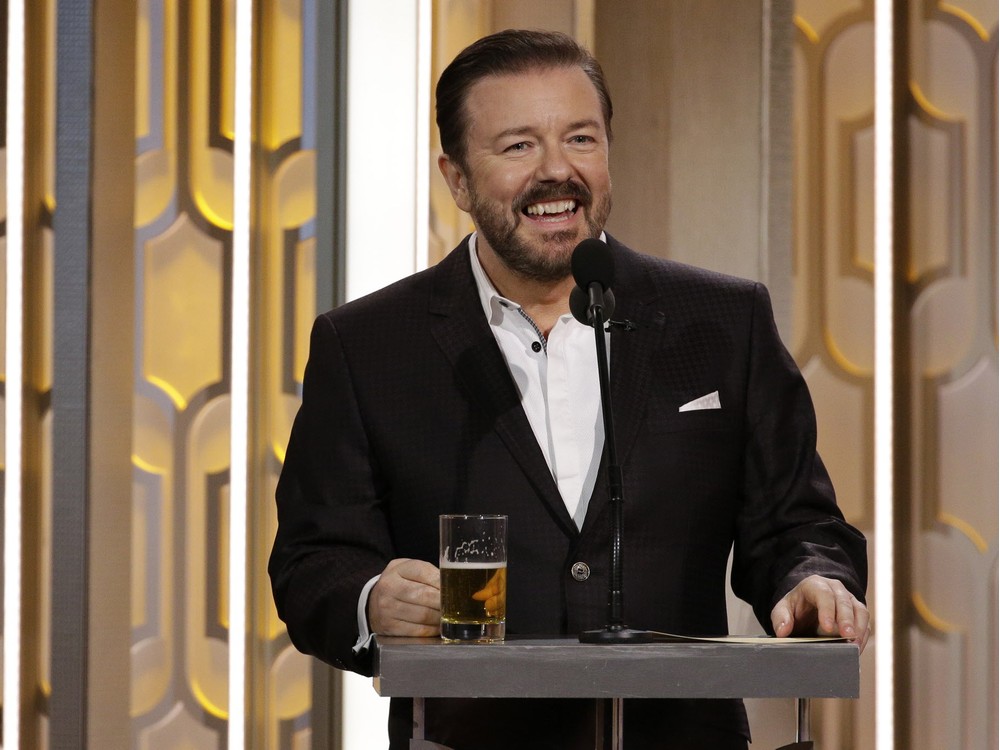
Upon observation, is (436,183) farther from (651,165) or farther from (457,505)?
(457,505)

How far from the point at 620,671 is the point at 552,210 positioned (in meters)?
0.93

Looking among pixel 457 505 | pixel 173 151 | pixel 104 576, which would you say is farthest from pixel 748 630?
pixel 173 151

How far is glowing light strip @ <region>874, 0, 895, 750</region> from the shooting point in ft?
9.46

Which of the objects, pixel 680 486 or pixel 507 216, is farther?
pixel 507 216

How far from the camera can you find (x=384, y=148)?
2979 millimetres

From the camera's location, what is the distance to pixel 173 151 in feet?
9.70

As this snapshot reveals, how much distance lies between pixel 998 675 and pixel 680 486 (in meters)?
1.44

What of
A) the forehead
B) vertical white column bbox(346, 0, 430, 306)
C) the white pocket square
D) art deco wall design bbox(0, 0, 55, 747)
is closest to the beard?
the forehead

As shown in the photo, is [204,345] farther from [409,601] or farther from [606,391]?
[606,391]

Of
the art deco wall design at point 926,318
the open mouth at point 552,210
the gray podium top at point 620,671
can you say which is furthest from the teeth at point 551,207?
the art deco wall design at point 926,318

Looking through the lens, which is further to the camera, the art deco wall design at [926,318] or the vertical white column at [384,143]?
Answer: the vertical white column at [384,143]

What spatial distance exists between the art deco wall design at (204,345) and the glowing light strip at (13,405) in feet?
0.91

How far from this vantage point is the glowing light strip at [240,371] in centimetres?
291

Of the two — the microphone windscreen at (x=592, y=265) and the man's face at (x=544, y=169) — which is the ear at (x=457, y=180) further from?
the microphone windscreen at (x=592, y=265)
